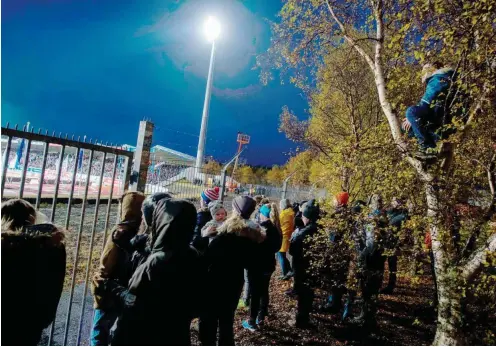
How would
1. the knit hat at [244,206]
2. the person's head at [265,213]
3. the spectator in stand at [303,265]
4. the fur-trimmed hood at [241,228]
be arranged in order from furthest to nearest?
the person's head at [265,213]
the spectator in stand at [303,265]
the knit hat at [244,206]
the fur-trimmed hood at [241,228]

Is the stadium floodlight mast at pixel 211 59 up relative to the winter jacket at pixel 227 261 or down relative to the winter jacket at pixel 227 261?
up

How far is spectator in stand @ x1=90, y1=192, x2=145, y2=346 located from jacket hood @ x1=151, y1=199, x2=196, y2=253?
1.59 feet

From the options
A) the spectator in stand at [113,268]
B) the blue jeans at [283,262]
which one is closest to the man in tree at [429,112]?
the spectator in stand at [113,268]

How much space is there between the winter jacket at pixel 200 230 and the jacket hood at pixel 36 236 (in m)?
1.62

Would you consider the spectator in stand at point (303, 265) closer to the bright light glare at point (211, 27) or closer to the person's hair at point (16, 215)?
the person's hair at point (16, 215)

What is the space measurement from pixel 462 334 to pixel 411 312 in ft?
9.07

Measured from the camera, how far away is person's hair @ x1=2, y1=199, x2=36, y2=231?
2.04 m

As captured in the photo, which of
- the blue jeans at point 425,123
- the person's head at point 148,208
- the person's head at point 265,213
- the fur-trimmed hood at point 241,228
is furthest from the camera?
the person's head at point 265,213

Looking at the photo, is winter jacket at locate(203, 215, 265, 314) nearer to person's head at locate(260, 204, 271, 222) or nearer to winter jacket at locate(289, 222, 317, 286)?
person's head at locate(260, 204, 271, 222)

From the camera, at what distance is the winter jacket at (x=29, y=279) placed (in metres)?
1.91

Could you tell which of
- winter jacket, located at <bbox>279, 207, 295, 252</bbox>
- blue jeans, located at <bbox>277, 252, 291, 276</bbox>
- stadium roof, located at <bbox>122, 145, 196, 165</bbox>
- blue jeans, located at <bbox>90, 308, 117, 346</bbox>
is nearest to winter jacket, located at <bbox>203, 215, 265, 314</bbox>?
blue jeans, located at <bbox>90, 308, 117, 346</bbox>

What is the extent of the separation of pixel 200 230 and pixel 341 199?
1960mm

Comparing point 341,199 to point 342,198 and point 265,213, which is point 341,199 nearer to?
point 342,198

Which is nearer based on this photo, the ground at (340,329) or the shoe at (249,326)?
the ground at (340,329)
